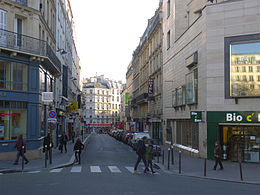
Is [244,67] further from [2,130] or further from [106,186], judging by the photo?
[2,130]

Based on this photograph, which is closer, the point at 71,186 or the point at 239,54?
the point at 71,186

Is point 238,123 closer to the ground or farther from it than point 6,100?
closer to the ground

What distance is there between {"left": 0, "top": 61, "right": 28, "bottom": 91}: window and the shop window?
12402mm

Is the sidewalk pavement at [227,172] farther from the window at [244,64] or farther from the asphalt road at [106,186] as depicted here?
the window at [244,64]

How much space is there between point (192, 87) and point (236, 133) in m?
5.51

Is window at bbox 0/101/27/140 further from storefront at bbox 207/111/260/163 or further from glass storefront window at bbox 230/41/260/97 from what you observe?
glass storefront window at bbox 230/41/260/97

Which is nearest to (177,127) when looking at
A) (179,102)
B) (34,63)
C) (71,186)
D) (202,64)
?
(179,102)

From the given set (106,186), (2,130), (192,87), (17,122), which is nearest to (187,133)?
(192,87)

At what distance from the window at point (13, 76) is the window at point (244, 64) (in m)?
12.4

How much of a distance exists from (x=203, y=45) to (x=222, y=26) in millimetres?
1823

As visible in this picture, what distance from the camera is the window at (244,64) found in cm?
2042

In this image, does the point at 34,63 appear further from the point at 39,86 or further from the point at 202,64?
the point at 202,64

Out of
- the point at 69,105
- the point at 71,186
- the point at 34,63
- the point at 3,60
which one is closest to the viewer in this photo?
the point at 71,186

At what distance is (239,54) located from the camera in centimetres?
2086
